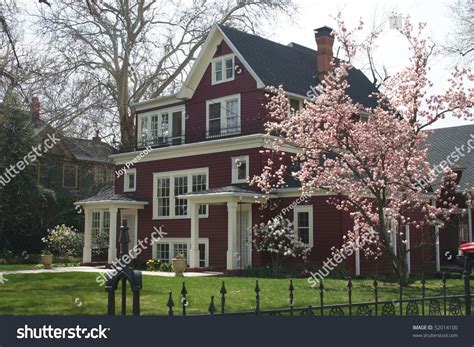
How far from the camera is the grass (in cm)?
1296

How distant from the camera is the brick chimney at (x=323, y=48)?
3025 centimetres

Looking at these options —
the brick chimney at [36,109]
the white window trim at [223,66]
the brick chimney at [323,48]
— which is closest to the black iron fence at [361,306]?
the white window trim at [223,66]

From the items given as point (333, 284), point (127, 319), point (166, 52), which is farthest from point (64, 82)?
point (127, 319)

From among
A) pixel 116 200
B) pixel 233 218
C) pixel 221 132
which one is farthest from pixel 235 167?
pixel 116 200

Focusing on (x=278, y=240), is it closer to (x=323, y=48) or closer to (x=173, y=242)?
(x=173, y=242)

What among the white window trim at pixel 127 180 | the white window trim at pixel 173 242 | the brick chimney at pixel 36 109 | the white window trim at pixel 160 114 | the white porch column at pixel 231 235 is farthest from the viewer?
the brick chimney at pixel 36 109

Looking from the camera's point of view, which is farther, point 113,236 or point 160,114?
point 160,114

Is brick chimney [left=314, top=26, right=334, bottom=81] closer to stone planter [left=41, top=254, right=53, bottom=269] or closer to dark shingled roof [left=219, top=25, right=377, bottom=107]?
dark shingled roof [left=219, top=25, right=377, bottom=107]

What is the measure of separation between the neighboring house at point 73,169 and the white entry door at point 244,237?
16.5 meters

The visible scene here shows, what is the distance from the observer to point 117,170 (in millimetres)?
31828

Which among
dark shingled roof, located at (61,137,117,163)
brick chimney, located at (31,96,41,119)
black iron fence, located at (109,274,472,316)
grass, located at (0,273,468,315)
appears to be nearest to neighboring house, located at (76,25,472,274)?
grass, located at (0,273,468,315)

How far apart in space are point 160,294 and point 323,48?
1878cm

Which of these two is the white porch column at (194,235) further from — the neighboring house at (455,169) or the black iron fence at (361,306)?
the black iron fence at (361,306)

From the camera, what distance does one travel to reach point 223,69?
28.3m
